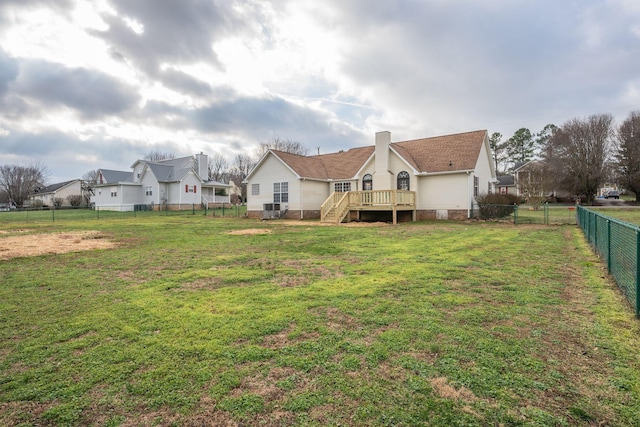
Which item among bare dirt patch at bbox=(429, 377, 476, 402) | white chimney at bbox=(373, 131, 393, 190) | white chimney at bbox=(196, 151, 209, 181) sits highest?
white chimney at bbox=(196, 151, 209, 181)

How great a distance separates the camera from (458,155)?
829 inches

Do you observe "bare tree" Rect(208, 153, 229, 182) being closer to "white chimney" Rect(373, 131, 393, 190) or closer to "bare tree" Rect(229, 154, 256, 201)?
"bare tree" Rect(229, 154, 256, 201)

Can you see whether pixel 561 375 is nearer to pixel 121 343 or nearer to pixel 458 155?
pixel 121 343

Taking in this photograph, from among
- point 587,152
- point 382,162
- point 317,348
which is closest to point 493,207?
point 382,162

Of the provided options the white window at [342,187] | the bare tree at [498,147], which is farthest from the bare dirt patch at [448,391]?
the bare tree at [498,147]

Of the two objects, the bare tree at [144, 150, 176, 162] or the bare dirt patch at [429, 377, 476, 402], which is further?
the bare tree at [144, 150, 176, 162]

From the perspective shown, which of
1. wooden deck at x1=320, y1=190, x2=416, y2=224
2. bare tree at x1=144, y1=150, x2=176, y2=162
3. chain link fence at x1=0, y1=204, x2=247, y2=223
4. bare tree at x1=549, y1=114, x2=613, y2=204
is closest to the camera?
wooden deck at x1=320, y1=190, x2=416, y2=224

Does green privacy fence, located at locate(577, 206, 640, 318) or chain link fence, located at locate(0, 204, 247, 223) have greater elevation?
chain link fence, located at locate(0, 204, 247, 223)

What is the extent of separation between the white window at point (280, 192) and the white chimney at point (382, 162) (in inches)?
283

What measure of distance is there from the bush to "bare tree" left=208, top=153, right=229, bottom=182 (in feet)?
206

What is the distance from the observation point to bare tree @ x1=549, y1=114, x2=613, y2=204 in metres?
37.2

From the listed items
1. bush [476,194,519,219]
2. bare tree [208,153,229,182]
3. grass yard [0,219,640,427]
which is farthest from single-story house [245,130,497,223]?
bare tree [208,153,229,182]

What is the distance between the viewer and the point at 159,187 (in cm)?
3841

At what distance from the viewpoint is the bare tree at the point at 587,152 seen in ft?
122
